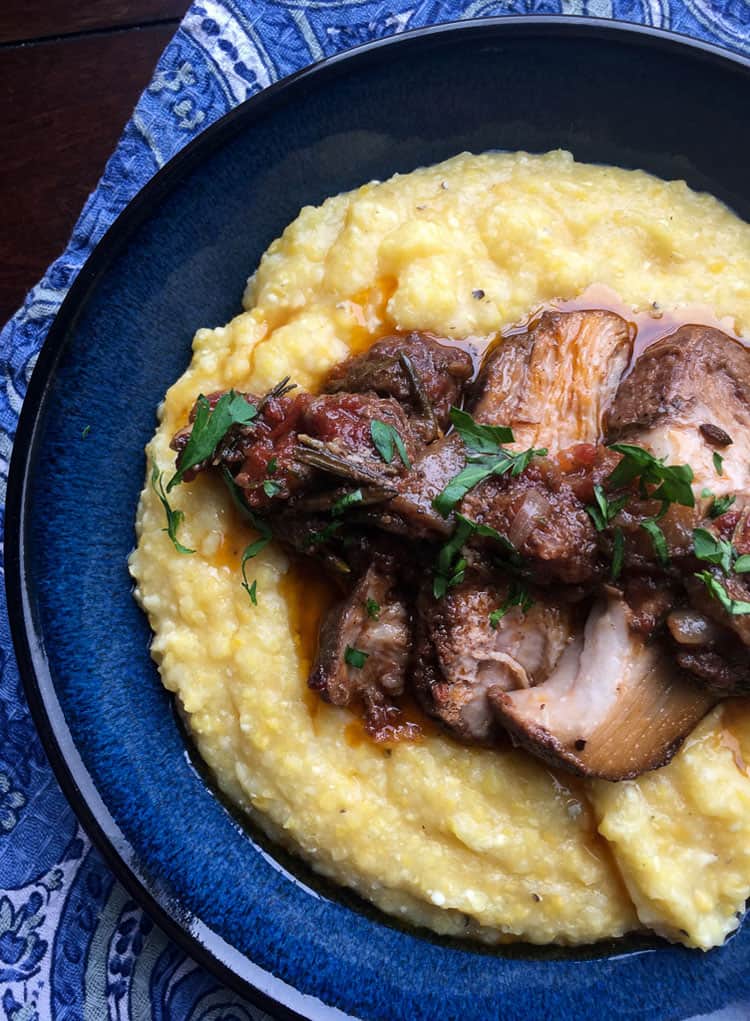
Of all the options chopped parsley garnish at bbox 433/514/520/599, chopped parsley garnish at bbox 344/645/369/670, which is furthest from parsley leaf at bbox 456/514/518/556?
chopped parsley garnish at bbox 344/645/369/670

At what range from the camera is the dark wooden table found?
5.46 metres

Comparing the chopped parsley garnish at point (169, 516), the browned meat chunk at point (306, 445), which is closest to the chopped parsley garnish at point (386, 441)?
the browned meat chunk at point (306, 445)

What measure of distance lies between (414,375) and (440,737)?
168cm

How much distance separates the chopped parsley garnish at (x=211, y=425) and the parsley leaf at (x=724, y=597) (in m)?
2.09

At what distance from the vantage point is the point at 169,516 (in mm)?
4297

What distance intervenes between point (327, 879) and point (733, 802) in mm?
1895

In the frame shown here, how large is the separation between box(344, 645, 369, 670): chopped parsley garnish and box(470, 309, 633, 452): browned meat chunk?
124cm

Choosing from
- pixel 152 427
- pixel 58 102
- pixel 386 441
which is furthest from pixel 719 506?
pixel 58 102

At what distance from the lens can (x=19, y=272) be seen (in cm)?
544

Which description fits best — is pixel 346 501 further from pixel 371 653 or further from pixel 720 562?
pixel 720 562

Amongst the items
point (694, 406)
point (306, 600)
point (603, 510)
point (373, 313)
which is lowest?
point (306, 600)

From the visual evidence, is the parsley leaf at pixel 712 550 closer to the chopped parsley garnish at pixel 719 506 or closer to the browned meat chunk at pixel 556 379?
the chopped parsley garnish at pixel 719 506

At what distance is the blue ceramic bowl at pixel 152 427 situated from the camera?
4.18m

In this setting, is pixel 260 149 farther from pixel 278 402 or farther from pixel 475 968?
pixel 475 968
